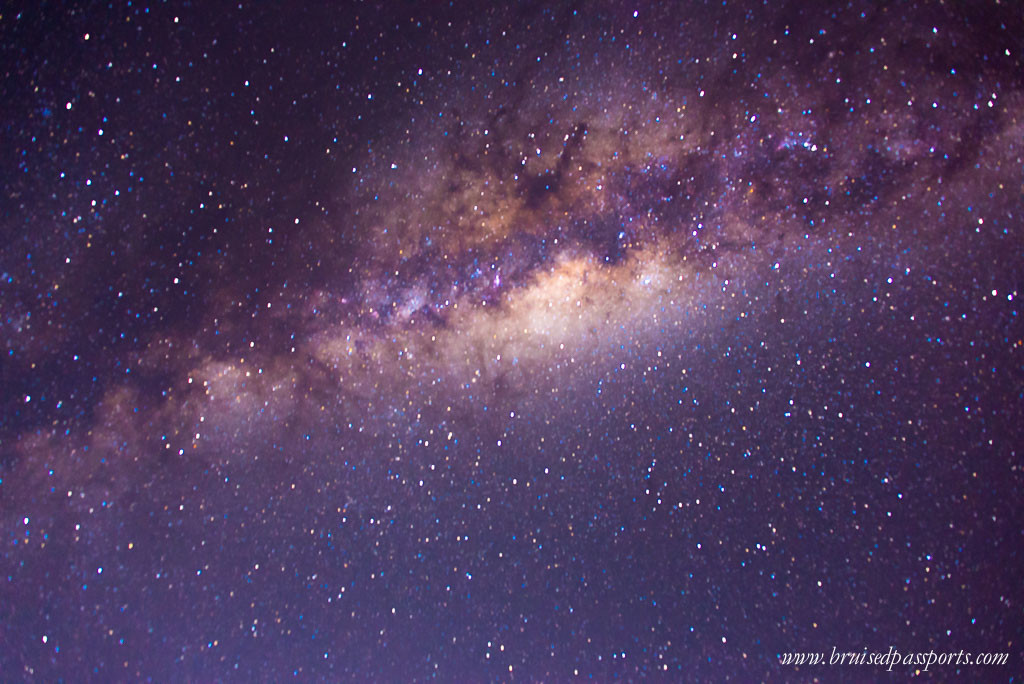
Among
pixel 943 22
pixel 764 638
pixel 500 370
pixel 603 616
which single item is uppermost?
pixel 943 22

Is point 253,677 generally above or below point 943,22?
below

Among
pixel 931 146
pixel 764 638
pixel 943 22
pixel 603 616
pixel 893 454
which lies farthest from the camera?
pixel 603 616

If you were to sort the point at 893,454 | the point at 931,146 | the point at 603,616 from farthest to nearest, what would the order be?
the point at 603,616, the point at 893,454, the point at 931,146

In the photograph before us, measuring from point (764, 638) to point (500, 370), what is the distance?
1.62m

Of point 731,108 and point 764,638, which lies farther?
point 764,638

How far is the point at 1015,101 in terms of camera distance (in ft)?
5.19

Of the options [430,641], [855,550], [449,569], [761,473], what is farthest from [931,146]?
[430,641]

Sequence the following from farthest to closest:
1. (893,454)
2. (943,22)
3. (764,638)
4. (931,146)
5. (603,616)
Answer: (603,616), (764,638), (893,454), (931,146), (943,22)

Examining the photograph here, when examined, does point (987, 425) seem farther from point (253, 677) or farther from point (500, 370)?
point (253, 677)

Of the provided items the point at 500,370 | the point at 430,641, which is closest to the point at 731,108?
the point at 500,370

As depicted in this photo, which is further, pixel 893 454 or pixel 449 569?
pixel 449 569

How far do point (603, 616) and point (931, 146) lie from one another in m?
2.37

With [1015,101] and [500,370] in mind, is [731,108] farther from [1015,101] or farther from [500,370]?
[500,370]

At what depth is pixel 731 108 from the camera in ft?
5.84
